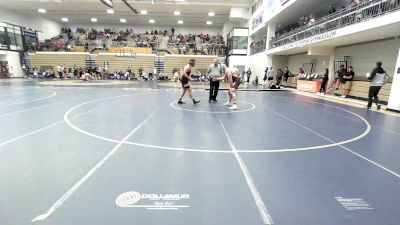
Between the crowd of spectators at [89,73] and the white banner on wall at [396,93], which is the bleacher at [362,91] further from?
the crowd of spectators at [89,73]

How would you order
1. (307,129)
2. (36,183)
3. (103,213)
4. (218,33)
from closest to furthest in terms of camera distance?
(103,213) → (36,183) → (307,129) → (218,33)

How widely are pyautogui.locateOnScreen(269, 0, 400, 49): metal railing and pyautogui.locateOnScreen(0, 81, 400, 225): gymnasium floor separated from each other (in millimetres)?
5804

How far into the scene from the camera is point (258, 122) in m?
7.06

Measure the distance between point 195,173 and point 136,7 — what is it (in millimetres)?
31601

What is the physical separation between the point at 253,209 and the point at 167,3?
2986cm

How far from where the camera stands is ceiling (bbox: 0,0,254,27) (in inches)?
1143

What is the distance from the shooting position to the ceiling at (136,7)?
2903 centimetres

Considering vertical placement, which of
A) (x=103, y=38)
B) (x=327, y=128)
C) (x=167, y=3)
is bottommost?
(x=327, y=128)

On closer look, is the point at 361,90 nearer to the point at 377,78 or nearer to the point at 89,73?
the point at 377,78

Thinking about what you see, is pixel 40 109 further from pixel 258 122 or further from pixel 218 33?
pixel 218 33

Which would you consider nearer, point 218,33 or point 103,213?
point 103,213

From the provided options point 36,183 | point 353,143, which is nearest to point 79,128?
point 36,183

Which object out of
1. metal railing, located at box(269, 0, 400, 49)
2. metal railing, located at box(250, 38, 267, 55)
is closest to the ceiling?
metal railing, located at box(250, 38, 267, 55)

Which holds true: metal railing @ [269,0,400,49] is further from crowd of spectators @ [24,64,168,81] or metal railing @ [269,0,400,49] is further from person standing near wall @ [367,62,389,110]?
crowd of spectators @ [24,64,168,81]
